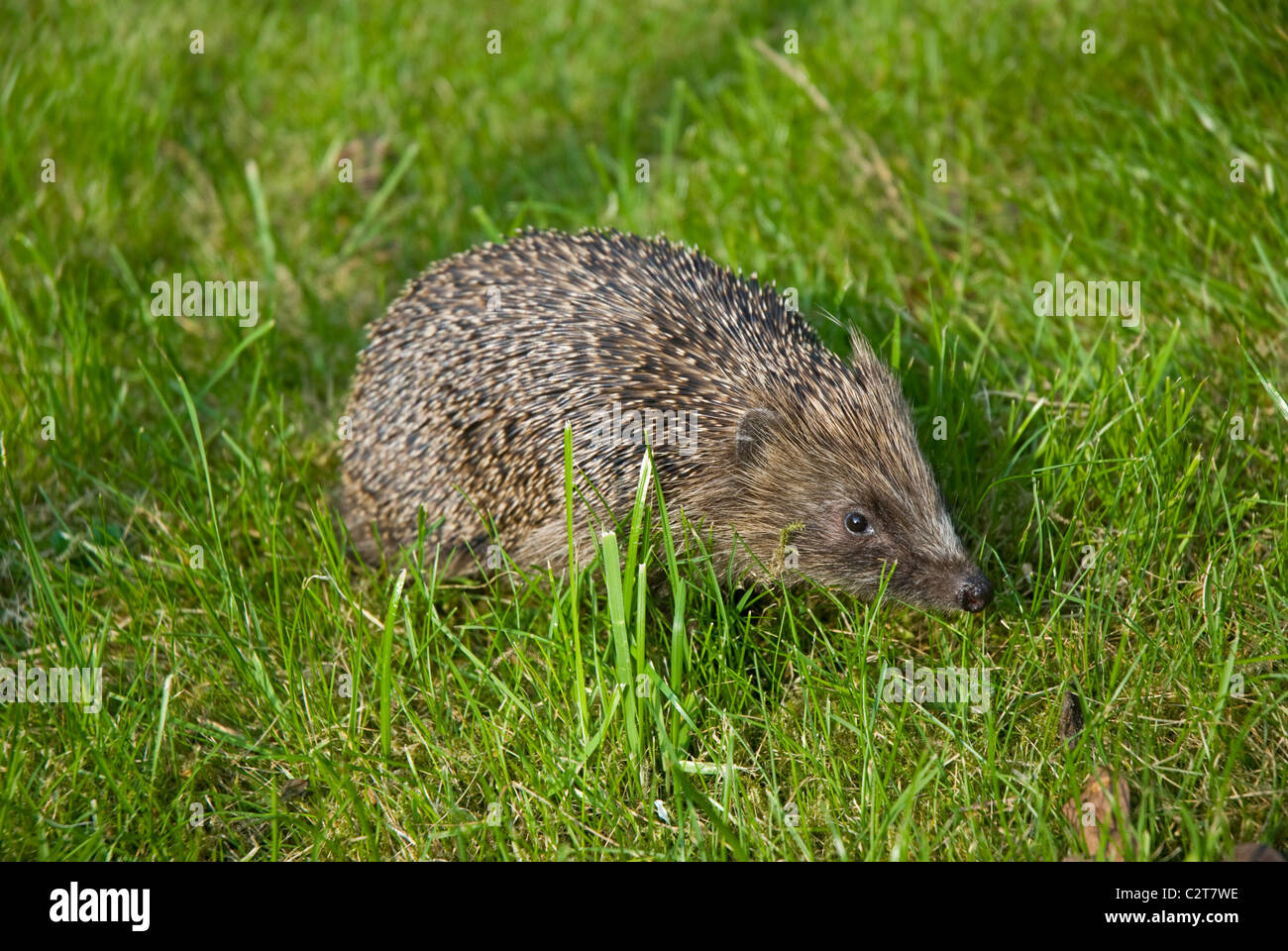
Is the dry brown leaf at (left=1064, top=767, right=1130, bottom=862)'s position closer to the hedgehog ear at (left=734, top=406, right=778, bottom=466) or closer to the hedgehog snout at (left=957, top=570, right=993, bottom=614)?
the hedgehog snout at (left=957, top=570, right=993, bottom=614)

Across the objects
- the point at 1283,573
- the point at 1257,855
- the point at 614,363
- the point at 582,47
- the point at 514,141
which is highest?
the point at 582,47

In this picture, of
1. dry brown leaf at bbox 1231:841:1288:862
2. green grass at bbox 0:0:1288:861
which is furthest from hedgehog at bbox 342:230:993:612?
dry brown leaf at bbox 1231:841:1288:862

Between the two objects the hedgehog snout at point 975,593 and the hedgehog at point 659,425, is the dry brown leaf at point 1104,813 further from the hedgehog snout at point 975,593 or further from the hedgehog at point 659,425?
the hedgehog at point 659,425

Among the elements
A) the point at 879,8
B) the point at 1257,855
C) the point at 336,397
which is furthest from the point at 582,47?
the point at 1257,855

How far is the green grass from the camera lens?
4023 mm

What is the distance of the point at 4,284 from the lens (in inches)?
238

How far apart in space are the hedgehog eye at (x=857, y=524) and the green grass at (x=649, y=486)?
298 millimetres

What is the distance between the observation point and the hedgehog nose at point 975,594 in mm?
4324

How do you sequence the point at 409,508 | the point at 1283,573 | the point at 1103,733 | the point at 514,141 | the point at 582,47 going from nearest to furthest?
1. the point at 1103,733
2. the point at 1283,573
3. the point at 409,508
4. the point at 514,141
5. the point at 582,47

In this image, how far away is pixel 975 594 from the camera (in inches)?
170

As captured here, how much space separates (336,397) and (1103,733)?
14.1 ft

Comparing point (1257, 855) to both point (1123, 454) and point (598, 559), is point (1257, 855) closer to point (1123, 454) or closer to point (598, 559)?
point (1123, 454)

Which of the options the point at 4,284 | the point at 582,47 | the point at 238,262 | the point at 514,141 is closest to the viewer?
the point at 4,284

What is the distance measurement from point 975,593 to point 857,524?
0.60m
